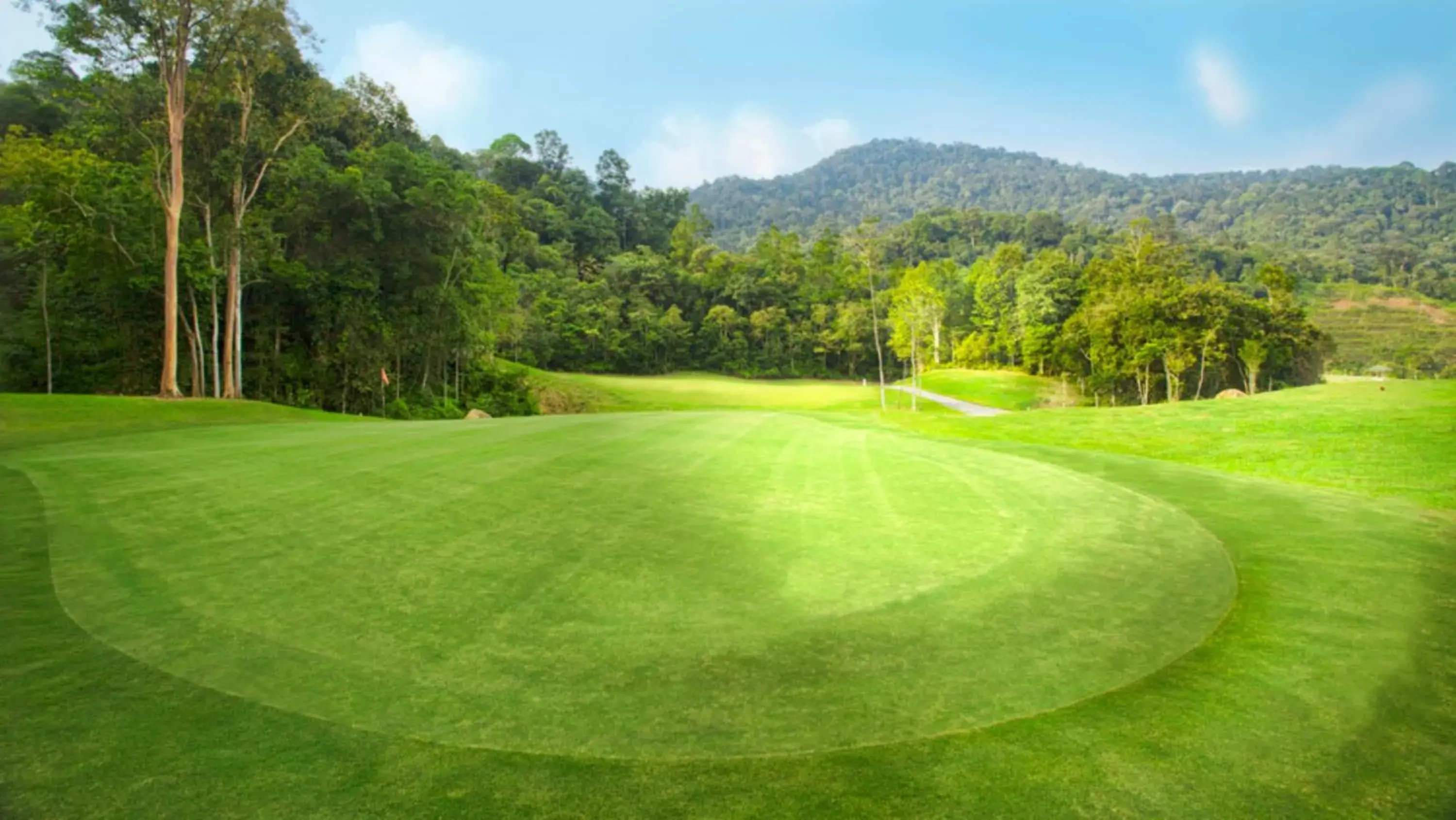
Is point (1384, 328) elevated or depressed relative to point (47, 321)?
elevated

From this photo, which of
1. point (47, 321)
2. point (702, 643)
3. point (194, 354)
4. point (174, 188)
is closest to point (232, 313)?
point (194, 354)

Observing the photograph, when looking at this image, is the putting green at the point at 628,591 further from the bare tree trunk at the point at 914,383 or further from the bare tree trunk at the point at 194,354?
the bare tree trunk at the point at 914,383

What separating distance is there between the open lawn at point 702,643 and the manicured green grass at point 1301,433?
1.26 m

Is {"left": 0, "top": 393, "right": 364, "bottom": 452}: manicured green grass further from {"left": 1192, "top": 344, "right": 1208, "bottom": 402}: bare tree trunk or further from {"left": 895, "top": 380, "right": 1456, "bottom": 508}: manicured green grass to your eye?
{"left": 1192, "top": 344, "right": 1208, "bottom": 402}: bare tree trunk

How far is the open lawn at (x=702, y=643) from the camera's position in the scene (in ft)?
9.86

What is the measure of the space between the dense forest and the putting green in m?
18.6

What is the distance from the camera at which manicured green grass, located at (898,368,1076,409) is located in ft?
136

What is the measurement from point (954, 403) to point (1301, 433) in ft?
86.9

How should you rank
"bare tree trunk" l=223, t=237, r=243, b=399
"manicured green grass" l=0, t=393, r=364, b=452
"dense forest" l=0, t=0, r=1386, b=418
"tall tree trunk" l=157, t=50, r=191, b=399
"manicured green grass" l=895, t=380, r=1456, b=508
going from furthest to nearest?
"bare tree trunk" l=223, t=237, r=243, b=399 → "dense forest" l=0, t=0, r=1386, b=418 → "tall tree trunk" l=157, t=50, r=191, b=399 → "manicured green grass" l=0, t=393, r=364, b=452 → "manicured green grass" l=895, t=380, r=1456, b=508

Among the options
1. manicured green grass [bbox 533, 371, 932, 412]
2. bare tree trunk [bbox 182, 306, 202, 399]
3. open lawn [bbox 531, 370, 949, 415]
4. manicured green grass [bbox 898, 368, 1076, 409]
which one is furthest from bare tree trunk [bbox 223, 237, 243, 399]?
manicured green grass [bbox 898, 368, 1076, 409]

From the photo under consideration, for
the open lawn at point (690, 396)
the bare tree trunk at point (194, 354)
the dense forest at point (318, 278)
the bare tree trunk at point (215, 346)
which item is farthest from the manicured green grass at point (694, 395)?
the bare tree trunk at point (215, 346)

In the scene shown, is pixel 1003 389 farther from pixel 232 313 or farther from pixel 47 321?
pixel 47 321

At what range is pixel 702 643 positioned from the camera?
4441 mm

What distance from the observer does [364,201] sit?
29.8 metres
